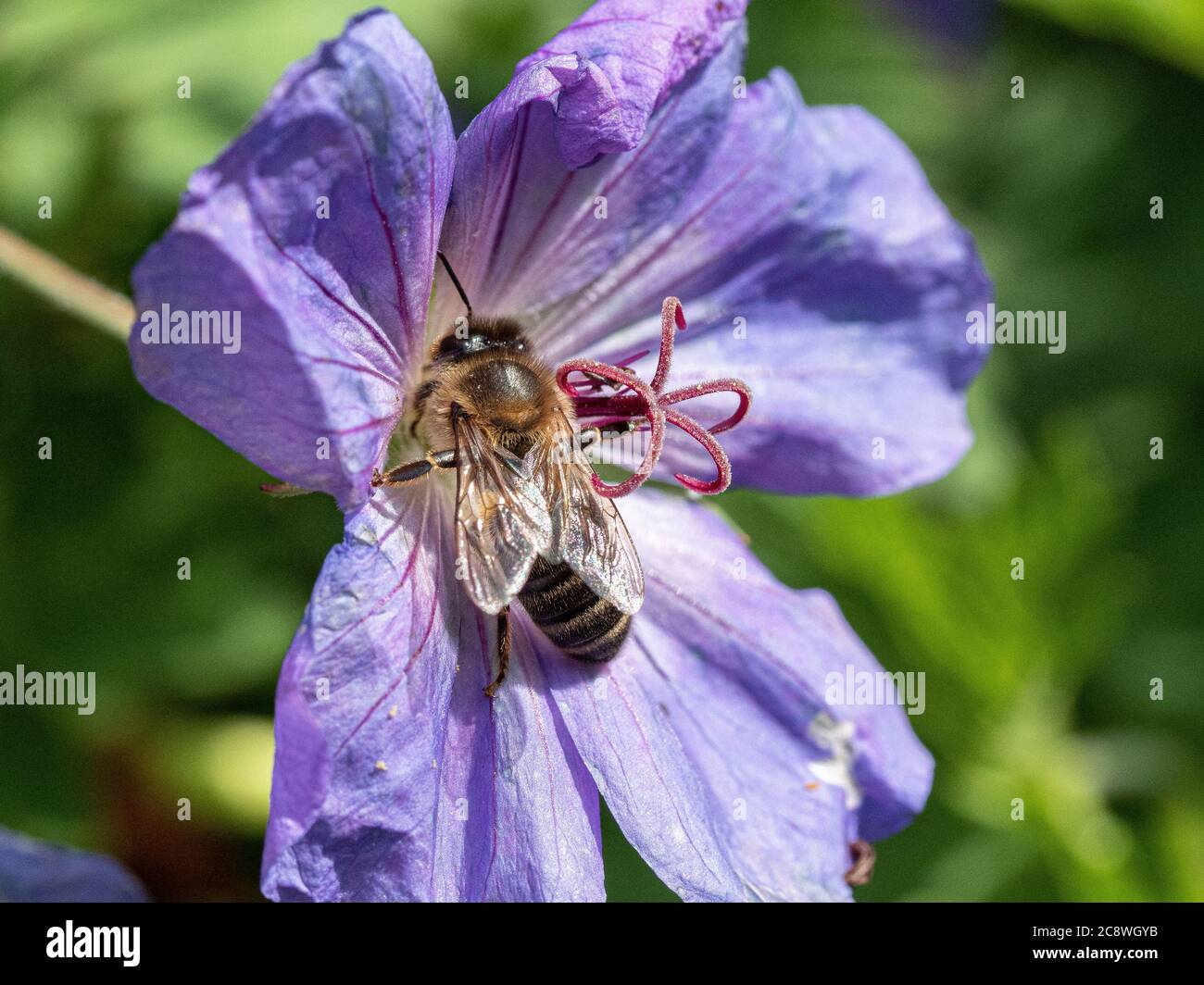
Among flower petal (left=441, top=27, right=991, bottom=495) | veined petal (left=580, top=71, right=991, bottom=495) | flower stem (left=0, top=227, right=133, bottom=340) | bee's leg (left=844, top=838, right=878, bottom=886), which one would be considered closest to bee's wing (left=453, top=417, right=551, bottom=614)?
flower petal (left=441, top=27, right=991, bottom=495)

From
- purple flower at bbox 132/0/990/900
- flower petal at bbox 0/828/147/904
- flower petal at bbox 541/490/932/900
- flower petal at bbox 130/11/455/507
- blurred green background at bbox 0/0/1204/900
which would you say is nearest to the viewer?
flower petal at bbox 130/11/455/507

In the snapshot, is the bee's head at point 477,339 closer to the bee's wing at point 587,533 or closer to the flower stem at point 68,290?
the bee's wing at point 587,533

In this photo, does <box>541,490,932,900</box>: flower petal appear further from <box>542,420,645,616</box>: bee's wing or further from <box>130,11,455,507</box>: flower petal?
<box>130,11,455,507</box>: flower petal

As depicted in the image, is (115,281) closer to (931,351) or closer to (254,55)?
(254,55)

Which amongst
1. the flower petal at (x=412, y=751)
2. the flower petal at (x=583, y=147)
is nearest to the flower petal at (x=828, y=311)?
the flower petal at (x=583, y=147)

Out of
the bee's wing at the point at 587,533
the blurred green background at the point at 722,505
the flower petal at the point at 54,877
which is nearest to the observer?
the bee's wing at the point at 587,533
